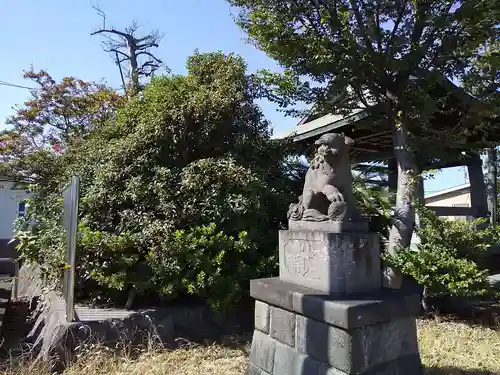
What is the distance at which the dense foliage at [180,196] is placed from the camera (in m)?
4.73

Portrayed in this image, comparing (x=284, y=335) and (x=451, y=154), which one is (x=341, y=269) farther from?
(x=451, y=154)

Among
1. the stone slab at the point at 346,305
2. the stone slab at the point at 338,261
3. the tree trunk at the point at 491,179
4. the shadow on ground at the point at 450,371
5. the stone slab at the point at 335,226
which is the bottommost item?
the shadow on ground at the point at 450,371

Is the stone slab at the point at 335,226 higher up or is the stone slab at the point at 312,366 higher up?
the stone slab at the point at 335,226

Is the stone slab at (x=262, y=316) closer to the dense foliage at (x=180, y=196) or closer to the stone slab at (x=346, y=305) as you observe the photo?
Result: the stone slab at (x=346, y=305)

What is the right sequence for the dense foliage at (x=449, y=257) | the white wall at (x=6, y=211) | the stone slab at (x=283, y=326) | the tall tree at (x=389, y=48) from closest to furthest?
the stone slab at (x=283, y=326), the dense foliage at (x=449, y=257), the tall tree at (x=389, y=48), the white wall at (x=6, y=211)

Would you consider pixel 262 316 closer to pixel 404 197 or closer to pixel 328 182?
pixel 328 182

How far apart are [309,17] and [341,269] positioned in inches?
173

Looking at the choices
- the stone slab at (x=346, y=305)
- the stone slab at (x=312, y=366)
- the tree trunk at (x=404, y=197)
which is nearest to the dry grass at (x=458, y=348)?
the stone slab at (x=312, y=366)

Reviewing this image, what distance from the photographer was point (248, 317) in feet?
17.4

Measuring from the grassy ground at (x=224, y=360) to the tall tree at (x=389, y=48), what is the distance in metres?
1.11

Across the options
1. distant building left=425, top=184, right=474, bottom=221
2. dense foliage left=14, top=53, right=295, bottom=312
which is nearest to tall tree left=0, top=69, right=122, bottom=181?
dense foliage left=14, top=53, right=295, bottom=312

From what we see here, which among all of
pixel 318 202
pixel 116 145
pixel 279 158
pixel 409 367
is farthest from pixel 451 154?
pixel 116 145

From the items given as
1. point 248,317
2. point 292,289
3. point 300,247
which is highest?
point 300,247

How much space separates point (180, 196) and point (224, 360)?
2.21 meters
